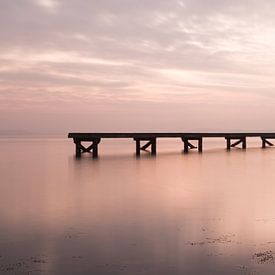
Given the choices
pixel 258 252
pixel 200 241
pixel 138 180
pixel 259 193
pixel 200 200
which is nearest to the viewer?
pixel 258 252

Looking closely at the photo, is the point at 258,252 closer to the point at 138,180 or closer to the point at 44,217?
the point at 44,217

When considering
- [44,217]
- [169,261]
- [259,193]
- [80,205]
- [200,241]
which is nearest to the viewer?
[169,261]

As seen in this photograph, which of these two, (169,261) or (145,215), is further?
(145,215)

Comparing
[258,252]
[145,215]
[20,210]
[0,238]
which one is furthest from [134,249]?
[20,210]

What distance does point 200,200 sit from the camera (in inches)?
547

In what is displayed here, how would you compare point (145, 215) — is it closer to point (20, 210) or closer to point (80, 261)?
point (20, 210)

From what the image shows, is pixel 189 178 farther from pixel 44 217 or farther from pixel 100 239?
pixel 100 239

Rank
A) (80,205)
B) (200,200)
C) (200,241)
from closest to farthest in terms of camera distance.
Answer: (200,241)
(80,205)
(200,200)

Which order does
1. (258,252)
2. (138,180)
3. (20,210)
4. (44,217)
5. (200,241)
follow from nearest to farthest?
1. (258,252)
2. (200,241)
3. (44,217)
4. (20,210)
5. (138,180)

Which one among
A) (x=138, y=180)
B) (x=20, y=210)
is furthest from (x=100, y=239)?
(x=138, y=180)

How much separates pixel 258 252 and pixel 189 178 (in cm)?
1376

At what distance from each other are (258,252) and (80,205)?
6.27 meters

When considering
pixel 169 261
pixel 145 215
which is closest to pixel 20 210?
pixel 145 215

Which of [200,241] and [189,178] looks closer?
[200,241]
